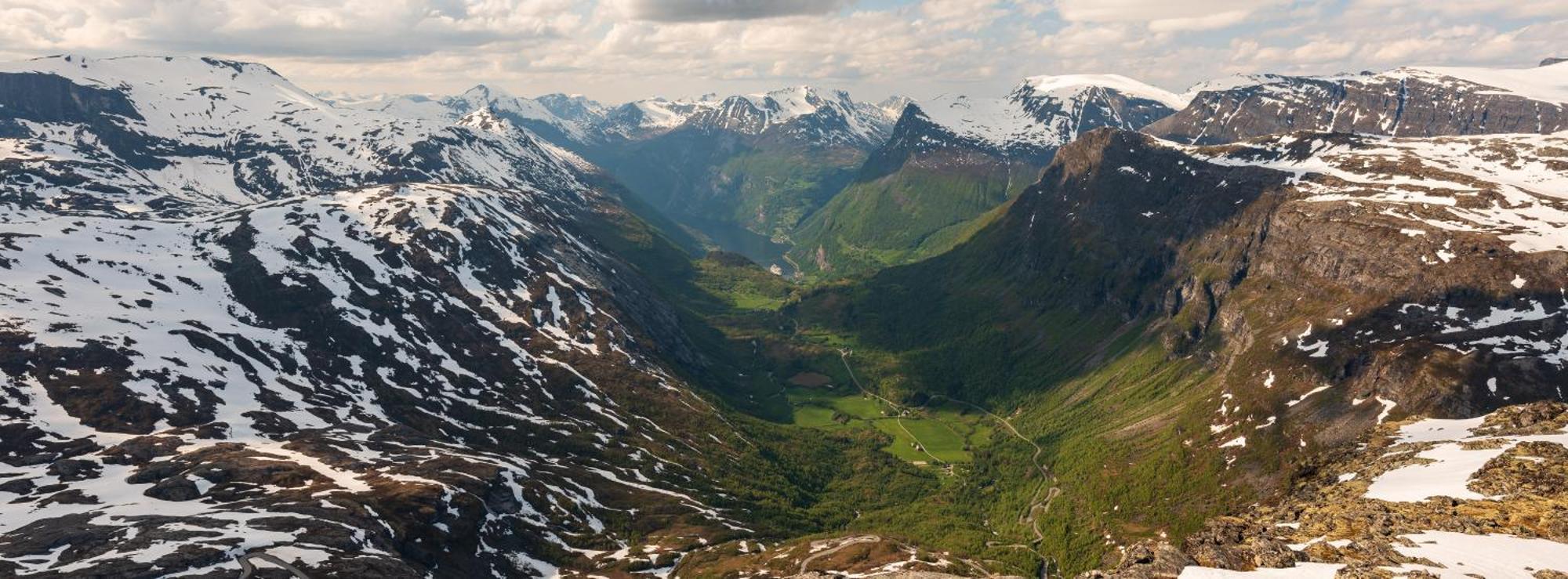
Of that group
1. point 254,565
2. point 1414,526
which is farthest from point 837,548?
point 1414,526

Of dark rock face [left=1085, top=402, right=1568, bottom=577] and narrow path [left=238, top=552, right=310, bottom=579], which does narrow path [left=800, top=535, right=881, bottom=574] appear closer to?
narrow path [left=238, top=552, right=310, bottom=579]

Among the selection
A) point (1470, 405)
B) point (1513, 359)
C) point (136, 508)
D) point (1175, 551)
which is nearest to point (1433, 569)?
point (1175, 551)

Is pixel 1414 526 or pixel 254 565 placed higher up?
pixel 1414 526

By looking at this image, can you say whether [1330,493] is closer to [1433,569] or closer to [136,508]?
[1433,569]

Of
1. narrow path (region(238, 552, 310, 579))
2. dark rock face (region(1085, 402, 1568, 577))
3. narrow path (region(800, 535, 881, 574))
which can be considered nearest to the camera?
dark rock face (region(1085, 402, 1568, 577))

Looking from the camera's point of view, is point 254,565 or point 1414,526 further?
point 254,565

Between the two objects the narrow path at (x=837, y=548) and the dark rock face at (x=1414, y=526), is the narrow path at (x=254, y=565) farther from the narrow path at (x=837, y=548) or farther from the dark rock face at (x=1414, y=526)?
the dark rock face at (x=1414, y=526)

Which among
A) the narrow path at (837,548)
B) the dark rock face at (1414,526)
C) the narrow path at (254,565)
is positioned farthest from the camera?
the narrow path at (837,548)

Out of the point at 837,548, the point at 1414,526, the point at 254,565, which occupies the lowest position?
the point at 837,548

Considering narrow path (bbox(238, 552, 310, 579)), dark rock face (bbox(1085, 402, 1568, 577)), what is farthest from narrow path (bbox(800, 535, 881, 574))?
dark rock face (bbox(1085, 402, 1568, 577))

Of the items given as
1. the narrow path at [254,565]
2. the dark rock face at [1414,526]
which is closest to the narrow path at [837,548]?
the narrow path at [254,565]

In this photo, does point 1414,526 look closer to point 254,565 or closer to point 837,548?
point 837,548
